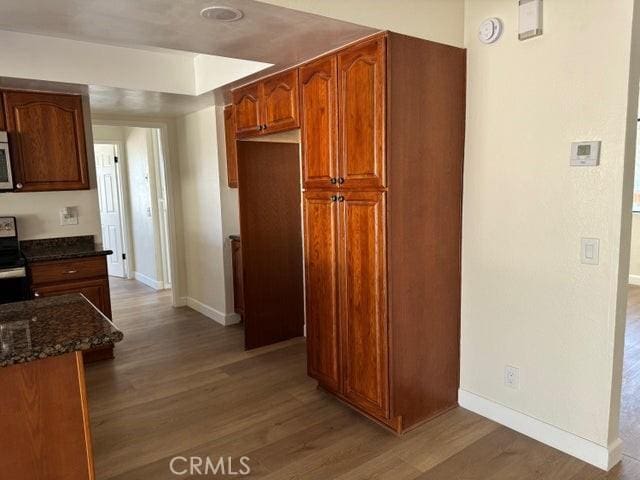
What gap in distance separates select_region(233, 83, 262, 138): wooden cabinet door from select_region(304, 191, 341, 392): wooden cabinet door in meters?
0.79

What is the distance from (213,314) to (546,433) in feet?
10.8

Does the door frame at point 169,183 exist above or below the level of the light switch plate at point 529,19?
below

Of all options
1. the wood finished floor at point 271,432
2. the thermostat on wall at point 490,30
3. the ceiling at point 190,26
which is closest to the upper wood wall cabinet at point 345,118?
the ceiling at point 190,26

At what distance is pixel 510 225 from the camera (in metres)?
2.47

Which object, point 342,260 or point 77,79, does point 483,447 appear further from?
point 77,79

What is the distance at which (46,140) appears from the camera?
3590mm

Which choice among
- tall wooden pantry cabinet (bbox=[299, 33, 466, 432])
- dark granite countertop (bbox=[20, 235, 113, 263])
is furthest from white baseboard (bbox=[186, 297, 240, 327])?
tall wooden pantry cabinet (bbox=[299, 33, 466, 432])

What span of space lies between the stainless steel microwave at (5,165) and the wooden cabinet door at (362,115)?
252 centimetres

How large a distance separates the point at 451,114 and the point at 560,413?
166cm

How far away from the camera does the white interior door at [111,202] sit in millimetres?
6715

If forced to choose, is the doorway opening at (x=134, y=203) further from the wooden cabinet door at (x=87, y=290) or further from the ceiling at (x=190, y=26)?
the ceiling at (x=190, y=26)

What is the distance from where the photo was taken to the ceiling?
1.92 meters

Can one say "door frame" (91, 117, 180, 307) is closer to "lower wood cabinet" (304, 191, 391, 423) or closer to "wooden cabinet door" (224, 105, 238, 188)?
"wooden cabinet door" (224, 105, 238, 188)

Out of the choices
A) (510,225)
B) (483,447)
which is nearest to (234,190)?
(510,225)
